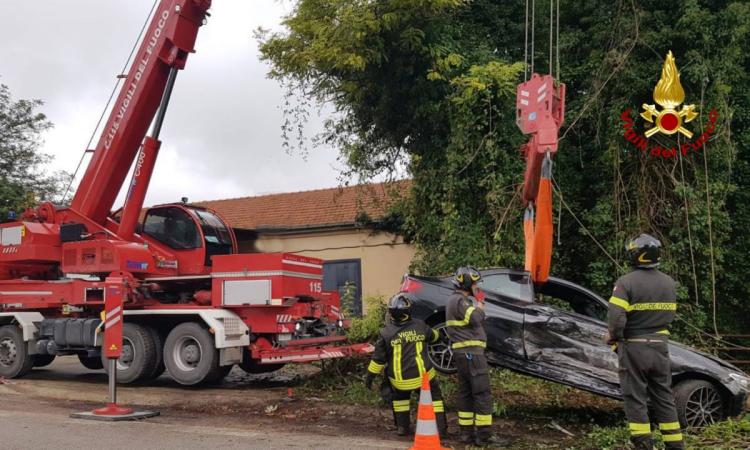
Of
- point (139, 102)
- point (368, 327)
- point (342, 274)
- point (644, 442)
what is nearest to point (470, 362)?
point (644, 442)

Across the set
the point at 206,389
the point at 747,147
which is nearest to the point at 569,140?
the point at 747,147

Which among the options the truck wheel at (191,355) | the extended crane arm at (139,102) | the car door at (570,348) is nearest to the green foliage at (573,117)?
the extended crane arm at (139,102)

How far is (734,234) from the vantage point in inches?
460

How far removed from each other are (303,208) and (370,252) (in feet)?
11.2

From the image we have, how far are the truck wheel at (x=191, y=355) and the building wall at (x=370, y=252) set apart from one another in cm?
833

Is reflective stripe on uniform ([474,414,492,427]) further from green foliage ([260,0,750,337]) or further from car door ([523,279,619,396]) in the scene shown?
green foliage ([260,0,750,337])

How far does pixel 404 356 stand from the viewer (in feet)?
22.0

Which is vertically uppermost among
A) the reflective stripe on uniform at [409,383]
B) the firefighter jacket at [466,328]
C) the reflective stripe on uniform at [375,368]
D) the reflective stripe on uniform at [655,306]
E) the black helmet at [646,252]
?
the black helmet at [646,252]

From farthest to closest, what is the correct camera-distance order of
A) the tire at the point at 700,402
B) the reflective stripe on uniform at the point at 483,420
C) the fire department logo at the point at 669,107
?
the fire department logo at the point at 669,107 < the tire at the point at 700,402 < the reflective stripe on uniform at the point at 483,420

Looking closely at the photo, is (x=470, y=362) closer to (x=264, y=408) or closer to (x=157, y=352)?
(x=264, y=408)

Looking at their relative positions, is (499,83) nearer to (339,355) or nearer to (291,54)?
(291,54)

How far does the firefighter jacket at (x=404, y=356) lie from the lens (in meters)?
6.69

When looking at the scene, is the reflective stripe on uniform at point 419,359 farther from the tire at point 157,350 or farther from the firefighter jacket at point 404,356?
the tire at point 157,350

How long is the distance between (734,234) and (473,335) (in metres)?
7.33
